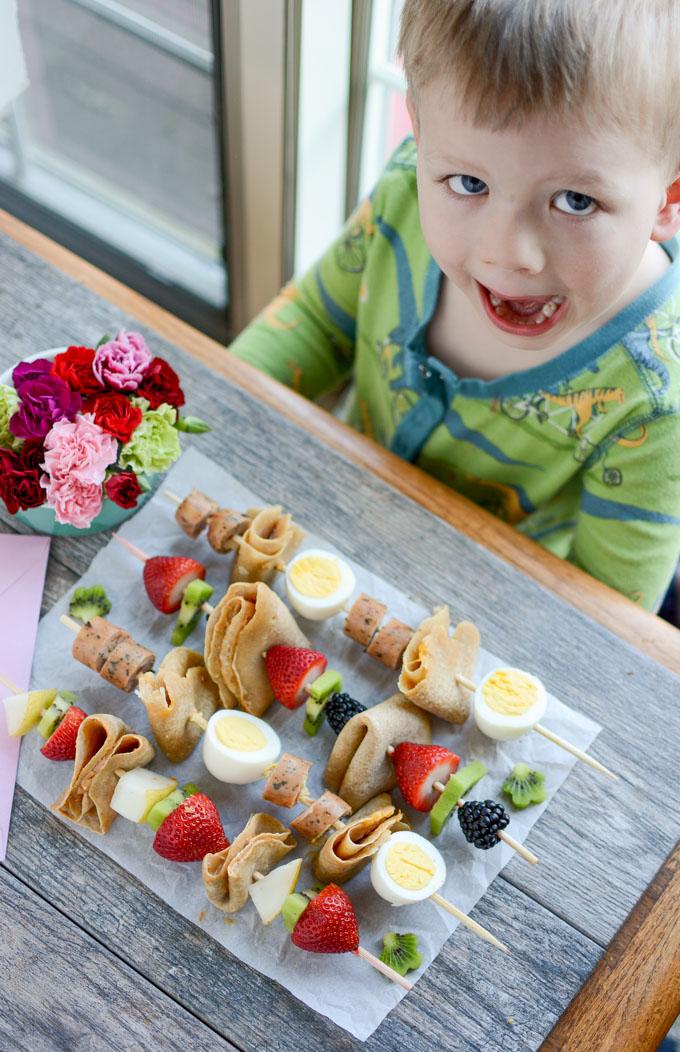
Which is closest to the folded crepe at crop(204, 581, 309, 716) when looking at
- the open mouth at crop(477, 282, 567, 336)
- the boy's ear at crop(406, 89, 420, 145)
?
the open mouth at crop(477, 282, 567, 336)

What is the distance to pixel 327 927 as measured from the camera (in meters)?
0.94

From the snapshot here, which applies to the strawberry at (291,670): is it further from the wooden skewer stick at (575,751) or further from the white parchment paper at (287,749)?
the wooden skewer stick at (575,751)

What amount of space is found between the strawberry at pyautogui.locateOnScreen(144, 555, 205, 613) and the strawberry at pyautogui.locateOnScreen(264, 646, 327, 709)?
4.8 inches

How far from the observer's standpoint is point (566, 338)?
4.03ft

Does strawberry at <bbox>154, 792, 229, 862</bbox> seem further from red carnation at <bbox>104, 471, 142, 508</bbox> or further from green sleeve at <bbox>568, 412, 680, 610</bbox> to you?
green sleeve at <bbox>568, 412, 680, 610</bbox>

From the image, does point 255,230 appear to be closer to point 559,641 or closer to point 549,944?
point 559,641

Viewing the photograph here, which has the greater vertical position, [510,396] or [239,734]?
[510,396]

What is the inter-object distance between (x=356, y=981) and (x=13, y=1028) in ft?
1.04

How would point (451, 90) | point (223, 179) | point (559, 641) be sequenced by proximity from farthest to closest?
point (223, 179) → point (559, 641) → point (451, 90)

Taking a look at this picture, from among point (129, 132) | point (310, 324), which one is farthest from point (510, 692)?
point (129, 132)

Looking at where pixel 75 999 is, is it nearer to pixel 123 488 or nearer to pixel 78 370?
pixel 123 488

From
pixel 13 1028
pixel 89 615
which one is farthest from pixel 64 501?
pixel 13 1028

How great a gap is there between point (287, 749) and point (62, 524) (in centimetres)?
35

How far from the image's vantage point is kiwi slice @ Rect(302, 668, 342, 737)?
1.06 m
